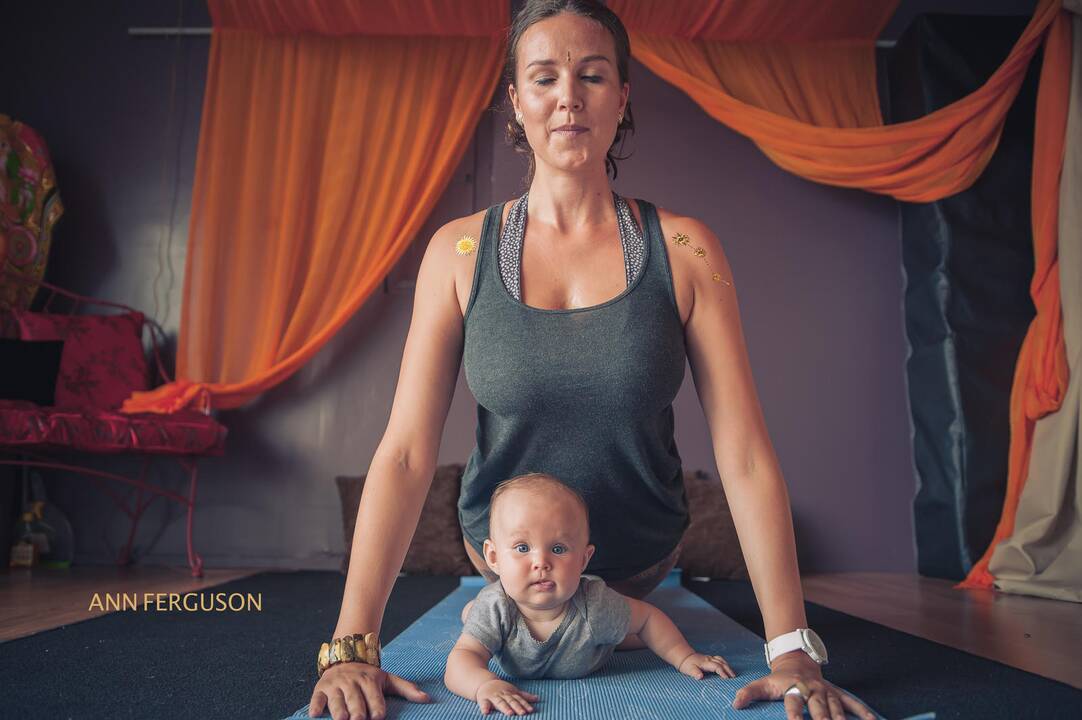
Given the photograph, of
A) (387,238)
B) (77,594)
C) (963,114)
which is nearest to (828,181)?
(963,114)

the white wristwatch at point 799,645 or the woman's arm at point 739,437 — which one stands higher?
the woman's arm at point 739,437

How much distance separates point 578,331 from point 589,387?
0.30 ft

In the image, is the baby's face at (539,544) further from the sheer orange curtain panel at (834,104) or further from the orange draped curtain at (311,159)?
the sheer orange curtain panel at (834,104)

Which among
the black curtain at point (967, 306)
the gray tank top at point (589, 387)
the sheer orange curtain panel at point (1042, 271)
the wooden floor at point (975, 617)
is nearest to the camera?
the gray tank top at point (589, 387)

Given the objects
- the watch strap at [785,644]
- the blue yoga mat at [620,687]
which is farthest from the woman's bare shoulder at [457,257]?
the watch strap at [785,644]

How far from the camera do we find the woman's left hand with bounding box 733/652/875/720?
3.26ft

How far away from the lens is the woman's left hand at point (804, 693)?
99cm

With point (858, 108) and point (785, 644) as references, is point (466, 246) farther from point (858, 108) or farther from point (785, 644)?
point (858, 108)

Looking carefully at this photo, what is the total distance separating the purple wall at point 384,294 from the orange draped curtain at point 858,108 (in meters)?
0.29

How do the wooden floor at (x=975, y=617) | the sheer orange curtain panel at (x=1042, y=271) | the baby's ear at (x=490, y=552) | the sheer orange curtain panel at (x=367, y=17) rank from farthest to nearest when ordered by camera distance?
1. the sheer orange curtain panel at (x=367, y=17)
2. the sheer orange curtain panel at (x=1042, y=271)
3. the wooden floor at (x=975, y=617)
4. the baby's ear at (x=490, y=552)

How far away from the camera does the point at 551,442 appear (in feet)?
4.70

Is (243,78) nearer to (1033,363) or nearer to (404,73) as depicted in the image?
(404,73)

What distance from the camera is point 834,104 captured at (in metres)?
3.77

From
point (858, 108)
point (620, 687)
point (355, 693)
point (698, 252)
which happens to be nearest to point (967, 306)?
point (858, 108)
